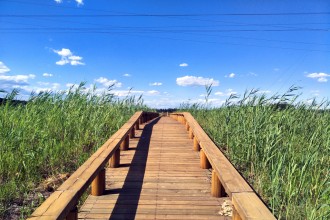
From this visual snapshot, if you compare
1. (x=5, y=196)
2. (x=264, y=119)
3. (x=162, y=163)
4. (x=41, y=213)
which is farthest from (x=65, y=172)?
(x=264, y=119)

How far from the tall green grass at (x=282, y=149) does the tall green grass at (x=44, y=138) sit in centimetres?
266

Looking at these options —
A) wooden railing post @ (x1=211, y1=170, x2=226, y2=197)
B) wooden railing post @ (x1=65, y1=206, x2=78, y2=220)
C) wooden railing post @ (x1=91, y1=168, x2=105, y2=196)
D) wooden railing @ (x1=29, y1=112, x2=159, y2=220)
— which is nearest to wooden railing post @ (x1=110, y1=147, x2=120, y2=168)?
wooden railing @ (x1=29, y1=112, x2=159, y2=220)

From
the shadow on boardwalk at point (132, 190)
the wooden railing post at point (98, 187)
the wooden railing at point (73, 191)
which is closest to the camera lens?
the wooden railing at point (73, 191)

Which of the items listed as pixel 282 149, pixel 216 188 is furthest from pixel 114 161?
pixel 282 149

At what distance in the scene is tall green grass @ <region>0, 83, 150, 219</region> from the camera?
4.10m

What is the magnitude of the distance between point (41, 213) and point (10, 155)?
2568 mm

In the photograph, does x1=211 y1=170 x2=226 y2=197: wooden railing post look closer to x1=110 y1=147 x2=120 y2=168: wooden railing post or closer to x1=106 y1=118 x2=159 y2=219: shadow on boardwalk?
x1=106 y1=118 x2=159 y2=219: shadow on boardwalk

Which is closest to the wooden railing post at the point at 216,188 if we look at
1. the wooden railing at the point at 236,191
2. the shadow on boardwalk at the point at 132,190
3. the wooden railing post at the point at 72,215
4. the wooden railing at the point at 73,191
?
the wooden railing at the point at 236,191

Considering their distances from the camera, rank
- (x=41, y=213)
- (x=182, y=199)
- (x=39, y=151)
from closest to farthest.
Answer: (x=41, y=213) < (x=182, y=199) < (x=39, y=151)

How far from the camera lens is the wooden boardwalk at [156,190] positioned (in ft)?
11.1

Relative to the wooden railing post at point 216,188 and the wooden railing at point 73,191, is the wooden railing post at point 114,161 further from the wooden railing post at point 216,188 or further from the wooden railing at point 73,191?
the wooden railing post at point 216,188

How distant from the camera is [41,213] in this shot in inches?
80.0

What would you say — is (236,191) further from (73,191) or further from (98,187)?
(98,187)

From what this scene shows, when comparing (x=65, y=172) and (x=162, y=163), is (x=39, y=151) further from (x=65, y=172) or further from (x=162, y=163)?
(x=162, y=163)
